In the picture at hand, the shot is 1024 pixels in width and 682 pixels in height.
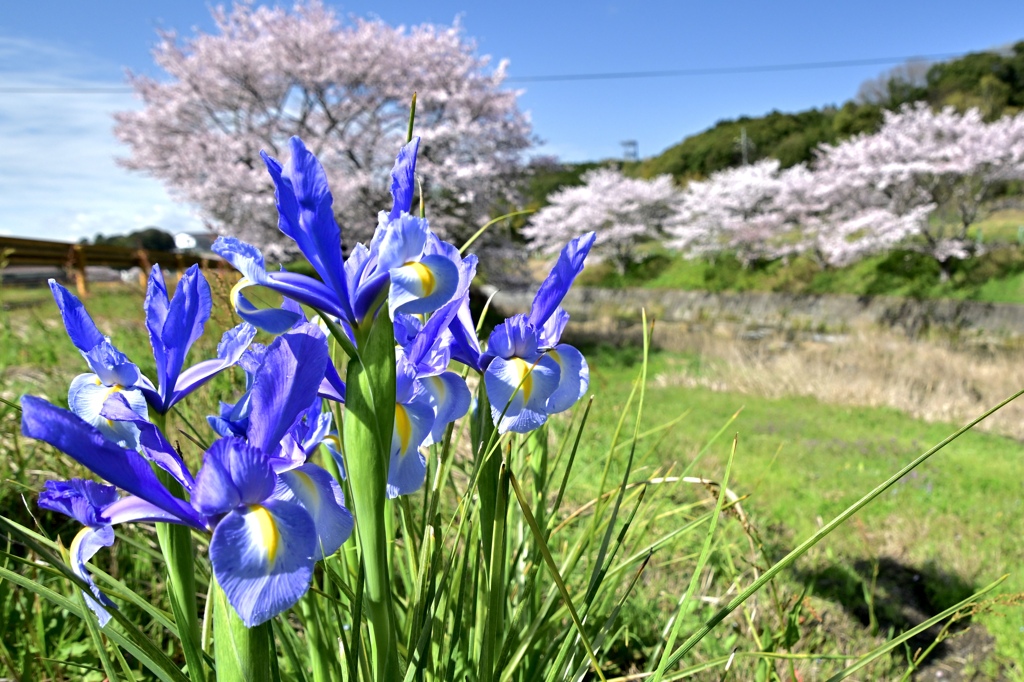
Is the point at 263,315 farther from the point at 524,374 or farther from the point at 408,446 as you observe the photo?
the point at 524,374

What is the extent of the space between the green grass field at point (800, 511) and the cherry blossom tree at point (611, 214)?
17.1 metres

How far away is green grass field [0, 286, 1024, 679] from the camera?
2.01 meters

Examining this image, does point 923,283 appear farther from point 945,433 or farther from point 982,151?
point 945,433

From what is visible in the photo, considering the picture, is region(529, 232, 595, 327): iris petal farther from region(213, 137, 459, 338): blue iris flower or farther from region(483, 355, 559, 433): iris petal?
region(213, 137, 459, 338): blue iris flower

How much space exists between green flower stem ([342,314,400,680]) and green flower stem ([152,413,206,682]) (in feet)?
0.65

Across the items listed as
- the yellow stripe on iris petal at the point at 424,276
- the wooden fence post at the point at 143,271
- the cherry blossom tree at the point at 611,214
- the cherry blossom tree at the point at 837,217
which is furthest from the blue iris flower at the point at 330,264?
the cherry blossom tree at the point at 611,214

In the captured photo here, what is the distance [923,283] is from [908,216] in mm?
1748

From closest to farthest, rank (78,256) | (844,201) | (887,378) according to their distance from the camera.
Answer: (887,378)
(78,256)
(844,201)

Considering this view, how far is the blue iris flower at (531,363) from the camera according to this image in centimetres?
95

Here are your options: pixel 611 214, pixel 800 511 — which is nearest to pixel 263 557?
pixel 800 511

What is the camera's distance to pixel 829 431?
6.18 m

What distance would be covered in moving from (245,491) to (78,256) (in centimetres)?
1233

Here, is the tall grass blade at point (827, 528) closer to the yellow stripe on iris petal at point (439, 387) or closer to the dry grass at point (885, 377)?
the yellow stripe on iris petal at point (439, 387)

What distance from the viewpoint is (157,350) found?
77cm
